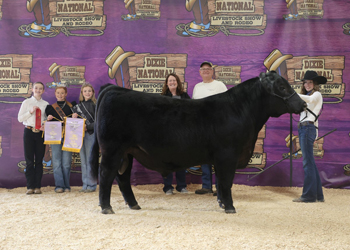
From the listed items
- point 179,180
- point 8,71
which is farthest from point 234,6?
Answer: point 8,71

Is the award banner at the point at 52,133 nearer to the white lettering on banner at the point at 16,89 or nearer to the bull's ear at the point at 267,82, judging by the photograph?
the white lettering on banner at the point at 16,89

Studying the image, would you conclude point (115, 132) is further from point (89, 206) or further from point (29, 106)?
point (29, 106)

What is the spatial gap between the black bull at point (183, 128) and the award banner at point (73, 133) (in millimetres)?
1240

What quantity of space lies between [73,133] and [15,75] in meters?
1.51

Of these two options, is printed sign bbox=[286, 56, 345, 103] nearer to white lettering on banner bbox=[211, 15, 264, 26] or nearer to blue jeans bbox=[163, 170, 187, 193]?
white lettering on banner bbox=[211, 15, 264, 26]

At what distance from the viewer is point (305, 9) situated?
16.9 feet

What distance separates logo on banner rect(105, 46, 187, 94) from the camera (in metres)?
5.29

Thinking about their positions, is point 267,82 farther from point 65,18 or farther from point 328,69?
point 65,18

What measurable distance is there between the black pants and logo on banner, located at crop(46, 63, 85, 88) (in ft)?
3.12

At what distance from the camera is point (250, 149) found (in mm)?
3602

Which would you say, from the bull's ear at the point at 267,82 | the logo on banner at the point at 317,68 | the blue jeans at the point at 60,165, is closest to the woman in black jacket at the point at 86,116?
the blue jeans at the point at 60,165

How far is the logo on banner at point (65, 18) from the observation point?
5328 mm

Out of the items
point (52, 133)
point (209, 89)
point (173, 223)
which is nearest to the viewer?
point (173, 223)

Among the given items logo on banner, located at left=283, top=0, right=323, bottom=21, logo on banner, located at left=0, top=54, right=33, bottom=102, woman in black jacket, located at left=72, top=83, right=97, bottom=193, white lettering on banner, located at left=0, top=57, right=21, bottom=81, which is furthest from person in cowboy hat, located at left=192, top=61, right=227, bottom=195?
white lettering on banner, located at left=0, top=57, right=21, bottom=81
